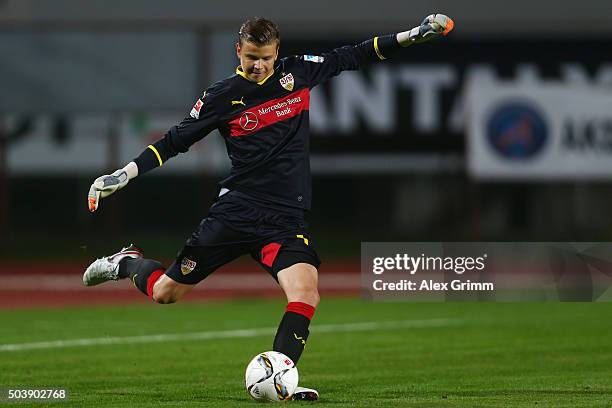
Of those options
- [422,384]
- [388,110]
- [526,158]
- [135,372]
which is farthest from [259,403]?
[388,110]

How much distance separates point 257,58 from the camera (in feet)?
28.3

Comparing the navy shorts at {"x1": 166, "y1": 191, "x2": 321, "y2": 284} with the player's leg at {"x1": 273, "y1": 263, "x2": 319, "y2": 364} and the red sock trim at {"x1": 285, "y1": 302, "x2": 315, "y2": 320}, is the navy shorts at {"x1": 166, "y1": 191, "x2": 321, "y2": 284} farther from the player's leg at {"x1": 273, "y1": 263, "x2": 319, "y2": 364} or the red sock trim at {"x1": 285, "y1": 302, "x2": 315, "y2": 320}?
the red sock trim at {"x1": 285, "y1": 302, "x2": 315, "y2": 320}

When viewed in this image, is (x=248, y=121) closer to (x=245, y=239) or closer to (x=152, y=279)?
(x=245, y=239)

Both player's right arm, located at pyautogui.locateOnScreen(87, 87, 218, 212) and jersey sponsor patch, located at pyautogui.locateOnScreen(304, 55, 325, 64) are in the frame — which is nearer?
player's right arm, located at pyautogui.locateOnScreen(87, 87, 218, 212)

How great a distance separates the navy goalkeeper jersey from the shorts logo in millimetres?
600

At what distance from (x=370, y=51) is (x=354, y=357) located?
3.36 m

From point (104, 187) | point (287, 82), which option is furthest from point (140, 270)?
point (287, 82)

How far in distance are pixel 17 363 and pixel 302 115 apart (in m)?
3.83

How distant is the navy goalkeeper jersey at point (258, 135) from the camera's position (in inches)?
345

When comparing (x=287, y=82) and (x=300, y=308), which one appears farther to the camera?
(x=287, y=82)

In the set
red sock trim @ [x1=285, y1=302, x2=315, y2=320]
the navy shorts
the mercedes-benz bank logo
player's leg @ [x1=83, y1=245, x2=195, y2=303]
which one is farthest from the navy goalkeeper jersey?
player's leg @ [x1=83, y1=245, x2=195, y2=303]

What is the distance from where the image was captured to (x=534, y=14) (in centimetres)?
2786

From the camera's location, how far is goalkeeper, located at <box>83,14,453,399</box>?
8.56 meters

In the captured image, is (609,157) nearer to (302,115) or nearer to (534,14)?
(534,14)
